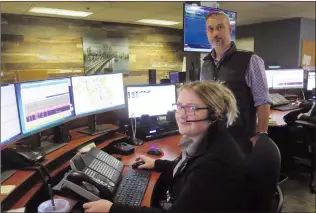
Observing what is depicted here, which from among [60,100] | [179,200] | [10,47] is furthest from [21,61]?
[179,200]

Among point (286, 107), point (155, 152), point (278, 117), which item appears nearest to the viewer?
point (155, 152)

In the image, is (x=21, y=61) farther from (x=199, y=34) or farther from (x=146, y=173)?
(x=146, y=173)

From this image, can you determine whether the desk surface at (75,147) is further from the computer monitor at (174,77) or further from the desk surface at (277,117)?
the desk surface at (277,117)

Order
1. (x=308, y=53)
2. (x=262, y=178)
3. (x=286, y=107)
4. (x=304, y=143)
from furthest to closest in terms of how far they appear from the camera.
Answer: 1. (x=308, y=53)
2. (x=286, y=107)
3. (x=304, y=143)
4. (x=262, y=178)

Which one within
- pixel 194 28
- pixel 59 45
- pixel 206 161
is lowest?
pixel 206 161

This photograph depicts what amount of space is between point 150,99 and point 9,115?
1244 millimetres

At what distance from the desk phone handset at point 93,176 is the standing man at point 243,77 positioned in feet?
3.45

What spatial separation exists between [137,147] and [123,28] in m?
6.04

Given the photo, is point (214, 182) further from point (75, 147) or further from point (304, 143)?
point (304, 143)

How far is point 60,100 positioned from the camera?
1.75 meters

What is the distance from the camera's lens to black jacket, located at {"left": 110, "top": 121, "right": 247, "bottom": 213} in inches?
40.8

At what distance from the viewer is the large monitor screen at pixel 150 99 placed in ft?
7.64

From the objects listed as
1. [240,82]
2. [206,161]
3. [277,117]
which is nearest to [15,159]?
[206,161]

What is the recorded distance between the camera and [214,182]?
1.03 meters
